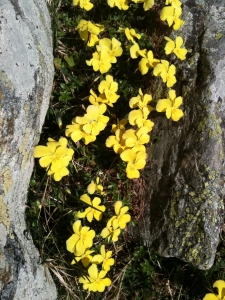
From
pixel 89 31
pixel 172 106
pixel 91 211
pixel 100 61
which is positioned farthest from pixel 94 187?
pixel 89 31

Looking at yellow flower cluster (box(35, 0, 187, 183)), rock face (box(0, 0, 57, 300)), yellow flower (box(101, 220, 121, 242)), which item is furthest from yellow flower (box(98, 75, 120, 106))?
yellow flower (box(101, 220, 121, 242))

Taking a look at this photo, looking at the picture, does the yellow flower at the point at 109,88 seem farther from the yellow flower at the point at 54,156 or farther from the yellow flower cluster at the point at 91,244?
the yellow flower cluster at the point at 91,244

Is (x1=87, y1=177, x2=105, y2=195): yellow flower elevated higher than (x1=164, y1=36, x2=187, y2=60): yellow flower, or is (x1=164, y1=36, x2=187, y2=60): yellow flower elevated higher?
(x1=164, y1=36, x2=187, y2=60): yellow flower

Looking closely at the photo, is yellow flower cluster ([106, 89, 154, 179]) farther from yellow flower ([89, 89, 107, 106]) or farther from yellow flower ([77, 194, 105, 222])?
yellow flower ([77, 194, 105, 222])

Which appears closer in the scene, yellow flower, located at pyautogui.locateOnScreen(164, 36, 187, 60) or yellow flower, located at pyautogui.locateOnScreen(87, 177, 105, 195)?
yellow flower, located at pyautogui.locateOnScreen(87, 177, 105, 195)

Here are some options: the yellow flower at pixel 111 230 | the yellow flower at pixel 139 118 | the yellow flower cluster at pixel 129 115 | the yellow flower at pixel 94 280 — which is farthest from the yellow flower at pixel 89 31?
the yellow flower at pixel 94 280

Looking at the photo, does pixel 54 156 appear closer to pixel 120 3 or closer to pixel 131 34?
pixel 131 34

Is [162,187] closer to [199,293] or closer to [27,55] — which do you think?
[199,293]
